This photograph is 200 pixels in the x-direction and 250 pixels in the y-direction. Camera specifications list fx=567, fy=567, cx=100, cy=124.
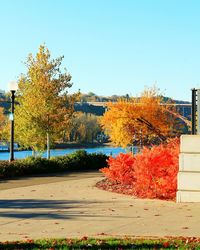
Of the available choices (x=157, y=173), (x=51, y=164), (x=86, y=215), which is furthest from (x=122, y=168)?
(x=51, y=164)

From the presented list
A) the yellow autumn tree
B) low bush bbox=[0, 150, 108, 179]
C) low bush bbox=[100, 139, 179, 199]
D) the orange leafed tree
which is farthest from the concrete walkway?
the orange leafed tree

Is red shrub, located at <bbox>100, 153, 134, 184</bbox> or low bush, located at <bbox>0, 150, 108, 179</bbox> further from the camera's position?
low bush, located at <bbox>0, 150, 108, 179</bbox>

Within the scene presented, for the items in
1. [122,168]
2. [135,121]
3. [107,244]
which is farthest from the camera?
[135,121]

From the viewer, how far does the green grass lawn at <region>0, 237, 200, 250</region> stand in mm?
8945

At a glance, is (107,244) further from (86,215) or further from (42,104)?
(42,104)

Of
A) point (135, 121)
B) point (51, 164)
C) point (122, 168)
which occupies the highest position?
point (135, 121)

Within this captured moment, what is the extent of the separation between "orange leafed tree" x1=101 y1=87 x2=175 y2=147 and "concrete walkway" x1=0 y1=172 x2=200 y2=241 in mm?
20153

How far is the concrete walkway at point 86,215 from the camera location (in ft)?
35.2

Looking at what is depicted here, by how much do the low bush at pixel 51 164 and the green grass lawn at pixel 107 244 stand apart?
12602 mm

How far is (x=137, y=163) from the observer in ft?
55.1

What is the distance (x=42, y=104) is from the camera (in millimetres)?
31578

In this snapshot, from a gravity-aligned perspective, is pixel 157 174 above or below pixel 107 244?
above

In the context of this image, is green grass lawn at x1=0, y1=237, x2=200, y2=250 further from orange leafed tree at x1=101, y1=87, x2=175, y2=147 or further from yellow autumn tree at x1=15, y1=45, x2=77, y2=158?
orange leafed tree at x1=101, y1=87, x2=175, y2=147

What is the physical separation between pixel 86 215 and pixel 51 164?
41.5 ft
